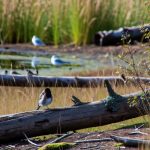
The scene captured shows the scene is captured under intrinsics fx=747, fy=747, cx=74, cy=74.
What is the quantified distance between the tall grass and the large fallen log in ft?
36.6

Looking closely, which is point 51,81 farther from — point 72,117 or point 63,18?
point 63,18

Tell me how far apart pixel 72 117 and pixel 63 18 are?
12109 millimetres

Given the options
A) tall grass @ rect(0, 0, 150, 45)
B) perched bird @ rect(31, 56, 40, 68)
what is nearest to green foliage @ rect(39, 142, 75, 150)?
perched bird @ rect(31, 56, 40, 68)

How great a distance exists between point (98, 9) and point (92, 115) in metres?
12.1

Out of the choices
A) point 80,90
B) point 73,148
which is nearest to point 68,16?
point 80,90

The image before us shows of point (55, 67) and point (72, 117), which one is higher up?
point (55, 67)

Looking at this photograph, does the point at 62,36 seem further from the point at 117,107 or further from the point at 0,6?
the point at 117,107

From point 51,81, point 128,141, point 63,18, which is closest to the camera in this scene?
point 128,141

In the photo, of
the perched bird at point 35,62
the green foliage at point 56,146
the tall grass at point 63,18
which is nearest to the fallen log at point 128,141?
the green foliage at point 56,146

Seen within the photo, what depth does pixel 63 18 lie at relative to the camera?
64.8 feet

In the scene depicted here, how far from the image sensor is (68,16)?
19.8m

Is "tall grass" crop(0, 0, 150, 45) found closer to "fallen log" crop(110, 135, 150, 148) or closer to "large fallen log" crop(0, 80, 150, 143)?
"large fallen log" crop(0, 80, 150, 143)

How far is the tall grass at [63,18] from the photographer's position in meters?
19.2

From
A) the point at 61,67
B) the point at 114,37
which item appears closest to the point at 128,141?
the point at 61,67
